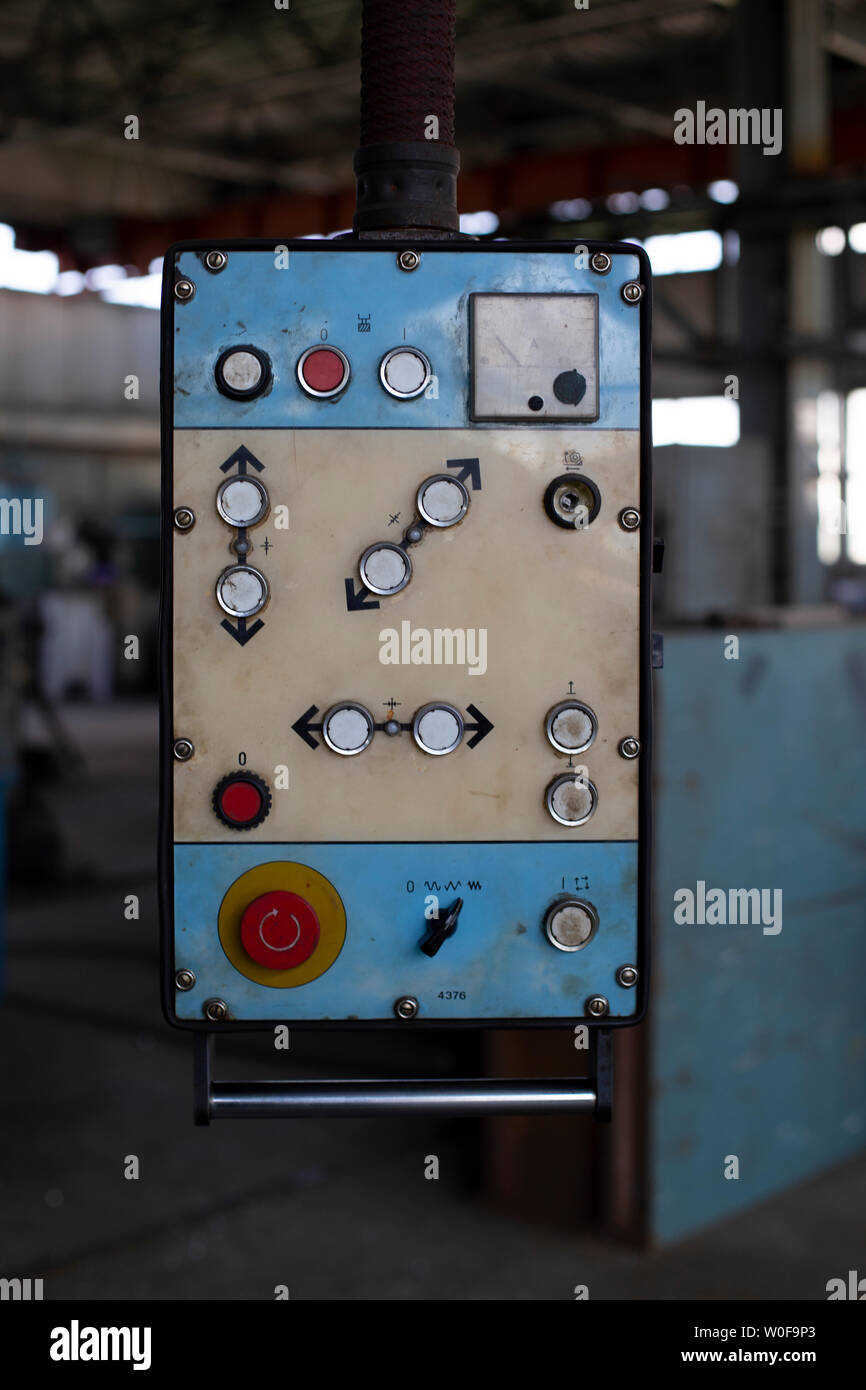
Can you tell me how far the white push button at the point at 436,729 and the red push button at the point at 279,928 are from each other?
0.45 feet

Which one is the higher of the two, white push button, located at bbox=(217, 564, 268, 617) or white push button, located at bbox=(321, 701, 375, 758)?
white push button, located at bbox=(217, 564, 268, 617)

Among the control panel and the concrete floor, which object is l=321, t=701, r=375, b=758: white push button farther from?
the concrete floor

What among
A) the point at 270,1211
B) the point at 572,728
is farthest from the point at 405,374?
the point at 270,1211

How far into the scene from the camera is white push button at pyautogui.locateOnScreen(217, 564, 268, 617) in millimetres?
933

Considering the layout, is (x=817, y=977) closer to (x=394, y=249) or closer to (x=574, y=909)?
(x=574, y=909)

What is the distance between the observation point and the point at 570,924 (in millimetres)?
961

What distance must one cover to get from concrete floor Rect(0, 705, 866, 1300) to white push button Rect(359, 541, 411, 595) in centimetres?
193

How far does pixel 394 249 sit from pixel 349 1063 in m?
2.89

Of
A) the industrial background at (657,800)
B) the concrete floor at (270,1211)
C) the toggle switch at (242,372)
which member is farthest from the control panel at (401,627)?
the concrete floor at (270,1211)

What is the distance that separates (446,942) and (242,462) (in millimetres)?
355

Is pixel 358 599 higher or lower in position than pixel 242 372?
lower

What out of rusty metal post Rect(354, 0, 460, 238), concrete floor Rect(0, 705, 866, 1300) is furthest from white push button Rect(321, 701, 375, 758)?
concrete floor Rect(0, 705, 866, 1300)

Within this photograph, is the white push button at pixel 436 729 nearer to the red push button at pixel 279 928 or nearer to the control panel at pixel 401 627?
the control panel at pixel 401 627

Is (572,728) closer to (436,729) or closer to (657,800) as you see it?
(436,729)
